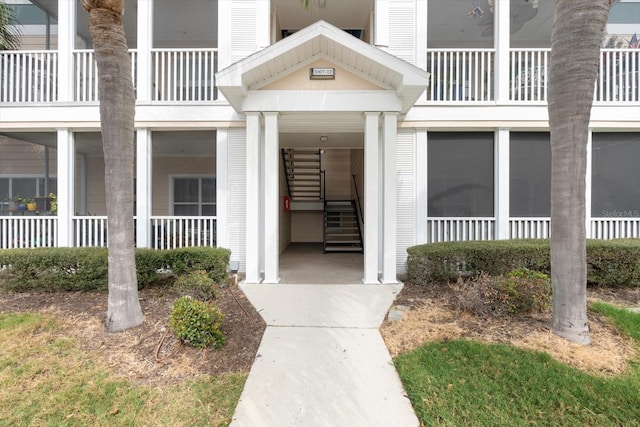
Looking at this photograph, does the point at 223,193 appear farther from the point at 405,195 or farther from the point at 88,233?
the point at 405,195

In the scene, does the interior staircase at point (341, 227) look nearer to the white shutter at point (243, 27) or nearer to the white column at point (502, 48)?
the white column at point (502, 48)

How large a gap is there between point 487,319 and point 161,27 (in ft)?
35.1

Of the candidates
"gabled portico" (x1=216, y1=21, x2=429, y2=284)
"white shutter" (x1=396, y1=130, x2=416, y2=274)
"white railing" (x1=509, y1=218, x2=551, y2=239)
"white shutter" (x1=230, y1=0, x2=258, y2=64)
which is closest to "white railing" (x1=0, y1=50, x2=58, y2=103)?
"white shutter" (x1=230, y1=0, x2=258, y2=64)

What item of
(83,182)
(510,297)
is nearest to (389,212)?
(510,297)

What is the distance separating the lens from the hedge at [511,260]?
564cm

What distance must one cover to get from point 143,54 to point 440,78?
22.0 feet

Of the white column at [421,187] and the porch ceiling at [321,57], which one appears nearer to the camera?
the porch ceiling at [321,57]

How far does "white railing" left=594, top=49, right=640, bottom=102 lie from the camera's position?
269 inches

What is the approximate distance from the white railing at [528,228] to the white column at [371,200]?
3.30 meters

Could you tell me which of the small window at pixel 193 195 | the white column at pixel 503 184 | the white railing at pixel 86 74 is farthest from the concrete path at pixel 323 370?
the white railing at pixel 86 74

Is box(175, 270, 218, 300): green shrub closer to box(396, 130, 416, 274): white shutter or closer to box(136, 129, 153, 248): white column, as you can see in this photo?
box(136, 129, 153, 248): white column

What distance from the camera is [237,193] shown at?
272 inches

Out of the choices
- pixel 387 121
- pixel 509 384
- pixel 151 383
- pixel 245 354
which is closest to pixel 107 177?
pixel 151 383

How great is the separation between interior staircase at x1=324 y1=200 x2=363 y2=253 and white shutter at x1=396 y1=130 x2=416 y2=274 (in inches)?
122
